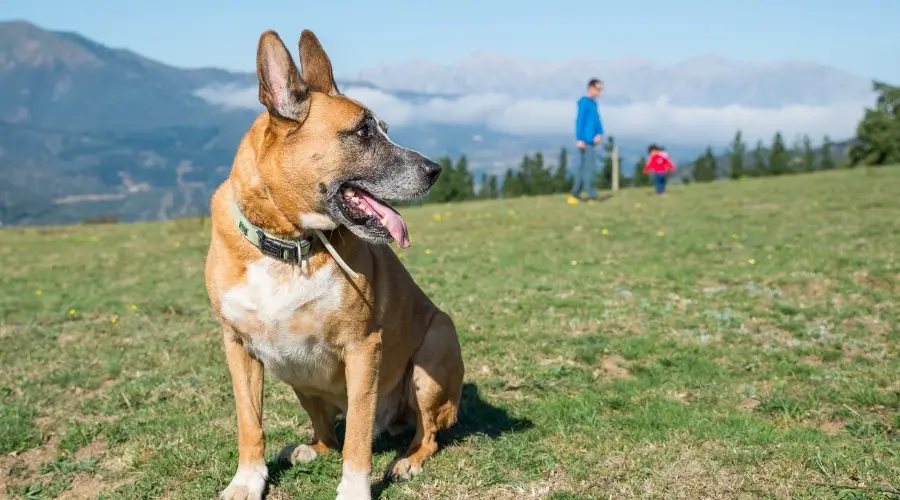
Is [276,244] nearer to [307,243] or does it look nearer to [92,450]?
[307,243]

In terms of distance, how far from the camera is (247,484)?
452cm

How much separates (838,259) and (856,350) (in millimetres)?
4349

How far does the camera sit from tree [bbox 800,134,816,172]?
98.6 m

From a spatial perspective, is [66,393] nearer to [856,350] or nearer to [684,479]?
[684,479]

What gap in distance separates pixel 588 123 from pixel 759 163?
85338 millimetres

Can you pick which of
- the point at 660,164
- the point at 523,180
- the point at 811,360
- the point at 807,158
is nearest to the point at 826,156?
the point at 807,158

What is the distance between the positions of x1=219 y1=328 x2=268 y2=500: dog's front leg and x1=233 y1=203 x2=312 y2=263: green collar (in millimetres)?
608

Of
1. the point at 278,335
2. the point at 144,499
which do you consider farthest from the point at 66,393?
the point at 278,335

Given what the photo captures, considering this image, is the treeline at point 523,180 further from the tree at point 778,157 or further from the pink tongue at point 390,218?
the pink tongue at point 390,218

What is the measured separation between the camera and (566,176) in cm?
11075

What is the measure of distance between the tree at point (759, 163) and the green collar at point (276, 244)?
3862 inches

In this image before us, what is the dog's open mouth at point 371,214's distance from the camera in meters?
4.26

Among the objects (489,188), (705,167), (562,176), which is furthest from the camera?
(489,188)

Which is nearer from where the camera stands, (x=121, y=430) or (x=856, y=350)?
(x=121, y=430)
